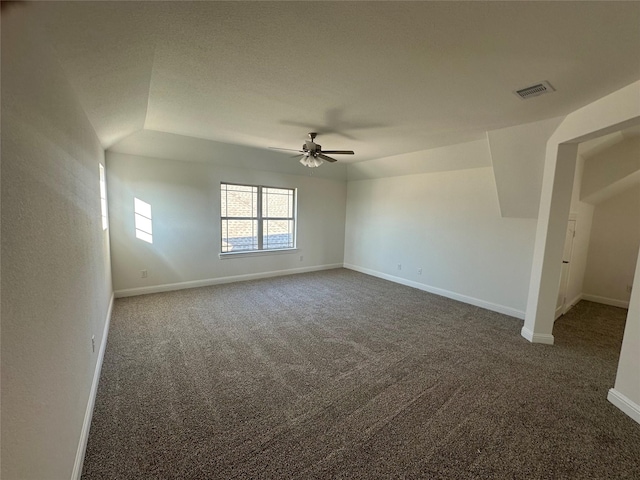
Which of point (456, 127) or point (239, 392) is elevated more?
point (456, 127)

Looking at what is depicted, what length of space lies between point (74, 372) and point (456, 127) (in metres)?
3.99

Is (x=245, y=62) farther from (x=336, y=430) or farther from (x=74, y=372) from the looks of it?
(x=336, y=430)

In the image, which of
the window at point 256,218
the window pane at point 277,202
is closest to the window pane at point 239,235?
the window at point 256,218

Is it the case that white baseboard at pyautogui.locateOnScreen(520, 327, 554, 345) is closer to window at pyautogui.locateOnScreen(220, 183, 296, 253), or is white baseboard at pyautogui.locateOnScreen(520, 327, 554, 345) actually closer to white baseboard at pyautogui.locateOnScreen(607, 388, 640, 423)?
white baseboard at pyautogui.locateOnScreen(607, 388, 640, 423)

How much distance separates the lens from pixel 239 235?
546 centimetres

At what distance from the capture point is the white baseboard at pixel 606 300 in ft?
14.9

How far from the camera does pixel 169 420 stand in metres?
1.86

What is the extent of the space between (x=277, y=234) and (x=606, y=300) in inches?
245

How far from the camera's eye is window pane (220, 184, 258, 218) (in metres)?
5.17

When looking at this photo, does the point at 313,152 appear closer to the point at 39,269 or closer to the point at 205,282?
the point at 39,269

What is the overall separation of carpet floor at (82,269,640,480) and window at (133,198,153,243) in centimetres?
125

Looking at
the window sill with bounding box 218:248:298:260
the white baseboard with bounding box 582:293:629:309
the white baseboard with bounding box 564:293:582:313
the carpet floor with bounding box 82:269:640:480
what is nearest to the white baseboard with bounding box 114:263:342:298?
the window sill with bounding box 218:248:298:260

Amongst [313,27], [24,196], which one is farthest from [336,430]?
[313,27]

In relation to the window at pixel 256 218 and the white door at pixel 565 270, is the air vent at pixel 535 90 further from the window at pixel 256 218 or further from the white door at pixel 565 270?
the window at pixel 256 218
